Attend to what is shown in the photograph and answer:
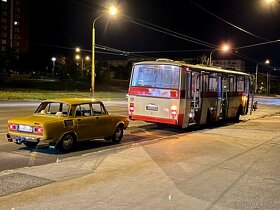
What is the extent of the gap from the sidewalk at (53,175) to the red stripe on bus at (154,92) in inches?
265

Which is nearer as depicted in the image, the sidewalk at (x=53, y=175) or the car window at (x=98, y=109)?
the sidewalk at (x=53, y=175)

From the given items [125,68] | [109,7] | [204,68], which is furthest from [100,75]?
[204,68]

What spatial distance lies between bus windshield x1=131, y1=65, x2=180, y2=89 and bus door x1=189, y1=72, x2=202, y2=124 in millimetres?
1173

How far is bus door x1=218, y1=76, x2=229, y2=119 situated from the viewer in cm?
2195

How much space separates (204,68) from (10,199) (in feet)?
47.1

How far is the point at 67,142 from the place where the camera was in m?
11.4

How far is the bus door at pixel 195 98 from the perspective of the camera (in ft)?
60.3

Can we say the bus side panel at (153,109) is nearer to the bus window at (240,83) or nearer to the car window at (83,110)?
the car window at (83,110)

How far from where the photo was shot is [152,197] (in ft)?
22.7

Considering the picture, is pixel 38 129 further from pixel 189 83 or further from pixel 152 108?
pixel 189 83

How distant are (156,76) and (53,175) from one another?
33.9 feet

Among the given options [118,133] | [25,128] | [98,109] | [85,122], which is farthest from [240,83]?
[25,128]

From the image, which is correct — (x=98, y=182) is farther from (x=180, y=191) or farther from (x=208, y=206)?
(x=208, y=206)

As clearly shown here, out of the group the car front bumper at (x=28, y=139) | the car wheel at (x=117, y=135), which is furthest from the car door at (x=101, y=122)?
the car front bumper at (x=28, y=139)
